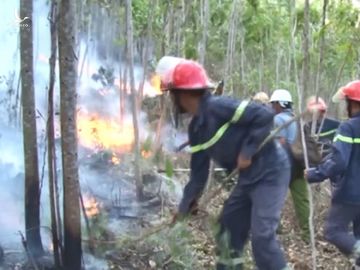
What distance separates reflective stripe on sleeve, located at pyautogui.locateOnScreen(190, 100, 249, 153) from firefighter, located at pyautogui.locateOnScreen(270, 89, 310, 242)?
2602mm

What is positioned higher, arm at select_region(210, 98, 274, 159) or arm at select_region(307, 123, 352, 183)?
arm at select_region(210, 98, 274, 159)

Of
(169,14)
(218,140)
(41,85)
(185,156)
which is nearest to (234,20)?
(169,14)

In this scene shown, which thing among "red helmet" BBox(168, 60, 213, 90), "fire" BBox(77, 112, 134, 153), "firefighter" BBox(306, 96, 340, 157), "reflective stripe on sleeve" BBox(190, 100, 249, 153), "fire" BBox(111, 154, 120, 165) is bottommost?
"fire" BBox(111, 154, 120, 165)

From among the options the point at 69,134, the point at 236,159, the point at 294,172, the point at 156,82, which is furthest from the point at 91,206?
the point at 236,159

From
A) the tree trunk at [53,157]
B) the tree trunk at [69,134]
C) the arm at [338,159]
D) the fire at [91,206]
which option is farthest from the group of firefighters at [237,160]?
the fire at [91,206]

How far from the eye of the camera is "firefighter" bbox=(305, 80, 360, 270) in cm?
521

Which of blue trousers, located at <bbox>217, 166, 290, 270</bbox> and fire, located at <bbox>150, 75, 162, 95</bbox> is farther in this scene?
fire, located at <bbox>150, 75, 162, 95</bbox>

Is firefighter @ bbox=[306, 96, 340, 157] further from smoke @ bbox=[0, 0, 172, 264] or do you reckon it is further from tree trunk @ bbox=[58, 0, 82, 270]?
tree trunk @ bbox=[58, 0, 82, 270]

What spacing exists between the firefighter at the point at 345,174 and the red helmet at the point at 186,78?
154 cm

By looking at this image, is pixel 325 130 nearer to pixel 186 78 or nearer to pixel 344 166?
pixel 344 166

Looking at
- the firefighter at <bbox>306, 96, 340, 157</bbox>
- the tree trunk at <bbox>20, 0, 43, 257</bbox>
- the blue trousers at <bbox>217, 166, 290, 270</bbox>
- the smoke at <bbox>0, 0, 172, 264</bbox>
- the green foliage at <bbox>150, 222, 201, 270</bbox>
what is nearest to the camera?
the blue trousers at <bbox>217, 166, 290, 270</bbox>

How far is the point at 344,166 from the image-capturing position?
5180 mm

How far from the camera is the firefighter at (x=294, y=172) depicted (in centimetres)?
688

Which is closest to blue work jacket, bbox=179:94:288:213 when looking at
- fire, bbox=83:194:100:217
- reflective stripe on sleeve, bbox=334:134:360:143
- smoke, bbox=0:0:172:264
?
reflective stripe on sleeve, bbox=334:134:360:143
